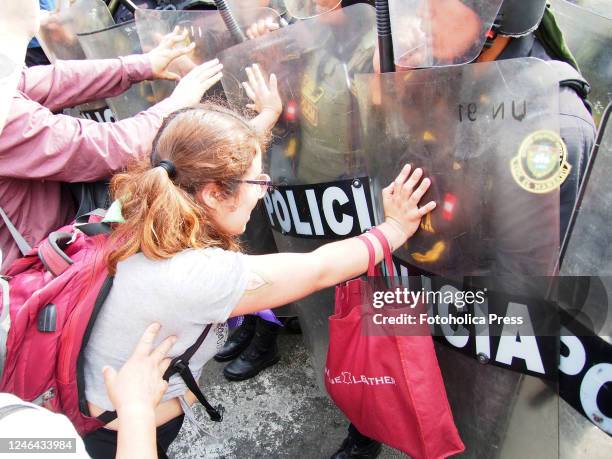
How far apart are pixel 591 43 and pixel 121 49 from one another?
209cm

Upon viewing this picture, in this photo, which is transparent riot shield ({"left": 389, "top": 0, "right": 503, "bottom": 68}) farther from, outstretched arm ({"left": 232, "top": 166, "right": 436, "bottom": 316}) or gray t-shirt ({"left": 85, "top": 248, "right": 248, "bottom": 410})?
gray t-shirt ({"left": 85, "top": 248, "right": 248, "bottom": 410})

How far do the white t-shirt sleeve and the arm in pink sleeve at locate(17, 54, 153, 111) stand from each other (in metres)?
1.26

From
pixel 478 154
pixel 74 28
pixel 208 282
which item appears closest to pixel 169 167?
pixel 208 282

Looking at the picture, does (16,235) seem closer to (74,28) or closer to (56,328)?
(56,328)

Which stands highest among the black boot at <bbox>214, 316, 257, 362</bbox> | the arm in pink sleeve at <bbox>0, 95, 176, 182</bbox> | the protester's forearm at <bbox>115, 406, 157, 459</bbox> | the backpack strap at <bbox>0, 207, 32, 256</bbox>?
the arm in pink sleeve at <bbox>0, 95, 176, 182</bbox>

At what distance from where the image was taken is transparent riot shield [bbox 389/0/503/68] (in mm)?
1284

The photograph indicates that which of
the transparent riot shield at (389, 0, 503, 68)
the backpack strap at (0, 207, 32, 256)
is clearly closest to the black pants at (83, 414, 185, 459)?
the backpack strap at (0, 207, 32, 256)

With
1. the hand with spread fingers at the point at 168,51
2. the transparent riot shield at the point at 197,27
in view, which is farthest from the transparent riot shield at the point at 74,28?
the hand with spread fingers at the point at 168,51

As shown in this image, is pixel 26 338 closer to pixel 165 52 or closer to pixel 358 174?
pixel 358 174

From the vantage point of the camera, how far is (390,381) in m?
1.45

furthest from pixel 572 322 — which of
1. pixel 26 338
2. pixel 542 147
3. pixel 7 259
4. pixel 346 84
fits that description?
pixel 7 259

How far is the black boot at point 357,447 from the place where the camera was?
2.06m

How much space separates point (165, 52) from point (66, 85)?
44 centimetres

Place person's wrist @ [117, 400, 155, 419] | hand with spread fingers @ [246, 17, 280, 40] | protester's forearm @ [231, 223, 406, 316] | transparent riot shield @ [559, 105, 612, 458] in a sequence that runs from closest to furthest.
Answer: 1. transparent riot shield @ [559, 105, 612, 458]
2. person's wrist @ [117, 400, 155, 419]
3. protester's forearm @ [231, 223, 406, 316]
4. hand with spread fingers @ [246, 17, 280, 40]
